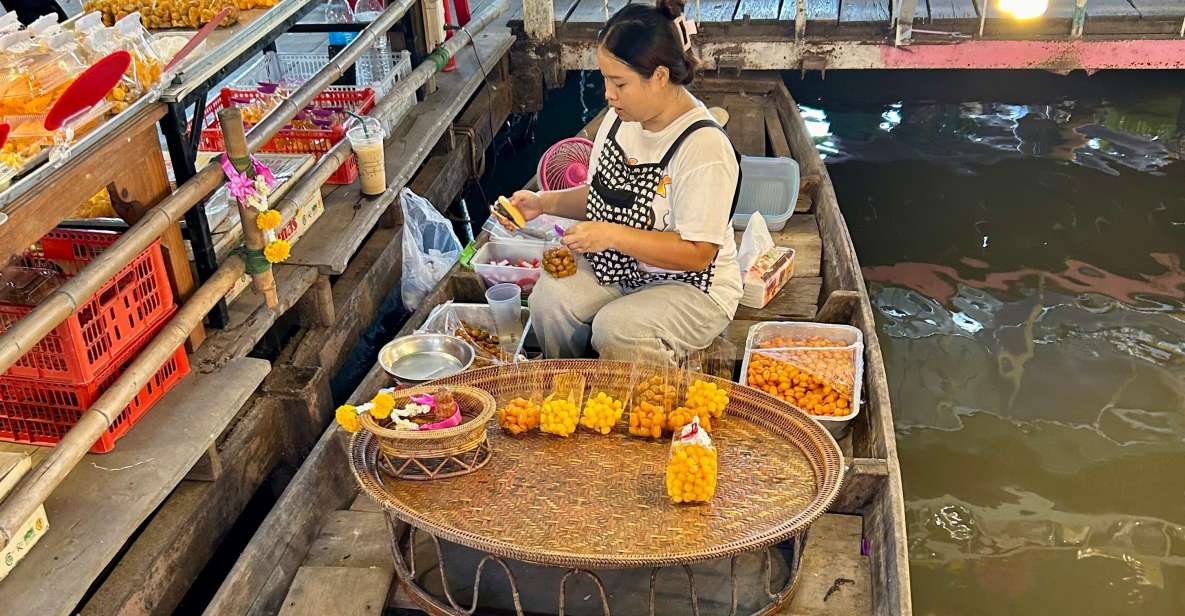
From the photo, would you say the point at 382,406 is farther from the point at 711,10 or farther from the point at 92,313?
the point at 711,10

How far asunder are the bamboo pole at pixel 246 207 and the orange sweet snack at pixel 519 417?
1024mm

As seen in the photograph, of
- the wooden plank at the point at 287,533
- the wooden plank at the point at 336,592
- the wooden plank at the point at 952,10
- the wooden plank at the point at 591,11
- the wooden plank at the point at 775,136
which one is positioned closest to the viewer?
the wooden plank at the point at 287,533

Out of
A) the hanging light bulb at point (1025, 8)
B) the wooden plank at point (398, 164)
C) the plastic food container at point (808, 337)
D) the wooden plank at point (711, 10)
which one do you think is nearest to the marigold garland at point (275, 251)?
the wooden plank at point (398, 164)

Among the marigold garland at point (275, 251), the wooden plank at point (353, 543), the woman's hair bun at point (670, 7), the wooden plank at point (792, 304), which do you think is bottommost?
the wooden plank at point (353, 543)

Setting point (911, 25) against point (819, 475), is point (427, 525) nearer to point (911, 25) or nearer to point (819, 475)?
point (819, 475)

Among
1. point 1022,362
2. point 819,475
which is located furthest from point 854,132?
point 819,475

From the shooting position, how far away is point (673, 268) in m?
3.37

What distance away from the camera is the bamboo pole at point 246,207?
3235mm

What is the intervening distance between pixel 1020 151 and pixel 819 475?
551 centimetres

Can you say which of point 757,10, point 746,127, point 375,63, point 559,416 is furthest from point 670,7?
point 757,10

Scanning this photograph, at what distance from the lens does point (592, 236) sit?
3234 mm

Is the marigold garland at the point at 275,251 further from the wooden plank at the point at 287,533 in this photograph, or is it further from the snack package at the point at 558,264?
the snack package at the point at 558,264

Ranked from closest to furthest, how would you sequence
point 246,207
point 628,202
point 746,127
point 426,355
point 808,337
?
point 246,207
point 628,202
point 426,355
point 808,337
point 746,127

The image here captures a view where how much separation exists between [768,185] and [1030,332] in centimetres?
157
